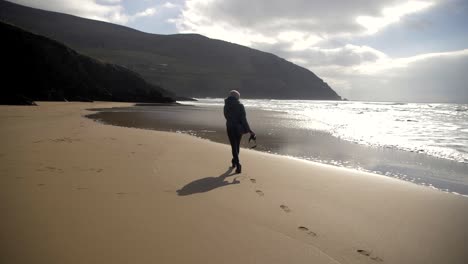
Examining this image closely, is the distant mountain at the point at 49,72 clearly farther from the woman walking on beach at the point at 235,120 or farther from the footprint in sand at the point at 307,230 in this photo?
the footprint in sand at the point at 307,230

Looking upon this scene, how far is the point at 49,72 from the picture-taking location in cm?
4456

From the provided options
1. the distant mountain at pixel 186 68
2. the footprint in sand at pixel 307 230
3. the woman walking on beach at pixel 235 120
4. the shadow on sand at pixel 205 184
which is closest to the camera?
the footprint in sand at pixel 307 230

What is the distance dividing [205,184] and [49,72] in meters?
48.9

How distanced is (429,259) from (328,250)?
1.09m

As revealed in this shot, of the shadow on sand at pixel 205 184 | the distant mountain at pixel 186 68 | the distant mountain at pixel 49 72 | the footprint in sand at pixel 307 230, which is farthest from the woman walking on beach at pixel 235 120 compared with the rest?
the distant mountain at pixel 186 68

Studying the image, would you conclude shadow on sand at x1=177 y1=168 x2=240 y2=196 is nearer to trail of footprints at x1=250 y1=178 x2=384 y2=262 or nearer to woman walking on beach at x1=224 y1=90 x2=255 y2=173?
woman walking on beach at x1=224 y1=90 x2=255 y2=173

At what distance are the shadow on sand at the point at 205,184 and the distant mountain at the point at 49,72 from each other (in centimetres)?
3727

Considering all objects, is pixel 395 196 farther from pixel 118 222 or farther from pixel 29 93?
pixel 29 93

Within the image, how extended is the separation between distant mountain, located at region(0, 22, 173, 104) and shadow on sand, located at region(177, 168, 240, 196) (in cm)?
3727

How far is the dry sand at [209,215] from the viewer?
2771 millimetres

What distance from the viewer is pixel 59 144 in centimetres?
808

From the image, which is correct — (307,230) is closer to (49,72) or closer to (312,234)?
(312,234)

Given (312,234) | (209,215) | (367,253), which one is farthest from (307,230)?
(209,215)

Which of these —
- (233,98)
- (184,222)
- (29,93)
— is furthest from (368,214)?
(29,93)
